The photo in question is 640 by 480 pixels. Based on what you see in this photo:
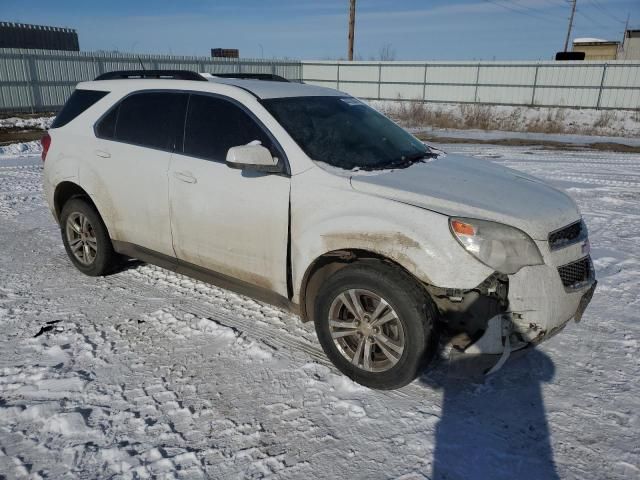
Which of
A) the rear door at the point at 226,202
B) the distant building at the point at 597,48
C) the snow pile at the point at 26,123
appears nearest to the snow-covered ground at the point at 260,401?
the rear door at the point at 226,202

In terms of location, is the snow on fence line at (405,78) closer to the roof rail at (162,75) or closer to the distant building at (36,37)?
the distant building at (36,37)

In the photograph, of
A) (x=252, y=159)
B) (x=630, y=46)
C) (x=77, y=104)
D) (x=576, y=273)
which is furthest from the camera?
(x=630, y=46)

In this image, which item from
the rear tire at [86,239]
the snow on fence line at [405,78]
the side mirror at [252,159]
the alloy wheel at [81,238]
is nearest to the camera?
the side mirror at [252,159]

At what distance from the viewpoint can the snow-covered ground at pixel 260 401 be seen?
255cm

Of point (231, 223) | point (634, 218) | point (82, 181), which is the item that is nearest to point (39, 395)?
point (231, 223)

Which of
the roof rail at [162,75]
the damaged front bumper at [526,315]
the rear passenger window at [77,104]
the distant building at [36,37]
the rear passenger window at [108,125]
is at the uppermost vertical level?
the distant building at [36,37]

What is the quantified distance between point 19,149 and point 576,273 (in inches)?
547

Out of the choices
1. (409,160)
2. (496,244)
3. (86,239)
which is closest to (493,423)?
(496,244)

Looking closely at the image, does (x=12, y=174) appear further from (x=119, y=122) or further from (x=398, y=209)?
(x=398, y=209)

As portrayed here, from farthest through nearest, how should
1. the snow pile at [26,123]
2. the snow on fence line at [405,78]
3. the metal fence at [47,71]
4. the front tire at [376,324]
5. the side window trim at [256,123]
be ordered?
the snow on fence line at [405,78] → the metal fence at [47,71] → the snow pile at [26,123] → the side window trim at [256,123] → the front tire at [376,324]

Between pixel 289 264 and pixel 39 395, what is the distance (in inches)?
70.2

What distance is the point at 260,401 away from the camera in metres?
3.05

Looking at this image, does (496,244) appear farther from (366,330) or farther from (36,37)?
(36,37)

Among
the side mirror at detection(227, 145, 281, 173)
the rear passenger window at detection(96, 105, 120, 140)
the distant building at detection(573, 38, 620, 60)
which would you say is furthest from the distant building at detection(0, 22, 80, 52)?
the distant building at detection(573, 38, 620, 60)
